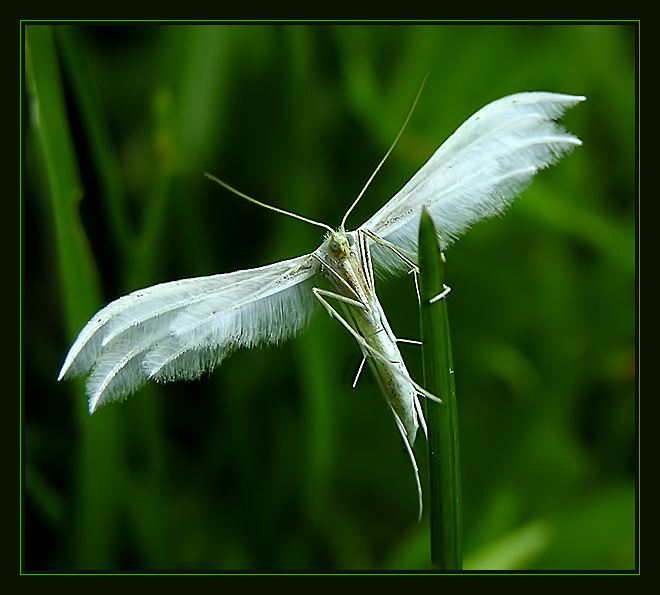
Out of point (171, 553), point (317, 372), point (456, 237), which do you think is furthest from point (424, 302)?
point (171, 553)

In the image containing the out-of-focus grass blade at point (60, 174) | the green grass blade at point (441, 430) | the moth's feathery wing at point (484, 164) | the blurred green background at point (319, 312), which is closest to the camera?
the green grass blade at point (441, 430)

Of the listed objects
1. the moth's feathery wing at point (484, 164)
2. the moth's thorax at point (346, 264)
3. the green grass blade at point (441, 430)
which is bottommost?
the green grass blade at point (441, 430)

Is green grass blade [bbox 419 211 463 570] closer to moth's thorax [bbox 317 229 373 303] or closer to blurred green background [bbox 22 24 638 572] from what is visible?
moth's thorax [bbox 317 229 373 303]

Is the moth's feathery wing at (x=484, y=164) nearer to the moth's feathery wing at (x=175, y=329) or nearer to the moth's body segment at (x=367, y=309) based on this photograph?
the moth's body segment at (x=367, y=309)

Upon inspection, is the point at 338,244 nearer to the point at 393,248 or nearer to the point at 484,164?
the point at 393,248

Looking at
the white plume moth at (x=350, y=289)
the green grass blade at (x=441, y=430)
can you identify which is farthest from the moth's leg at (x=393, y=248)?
the green grass blade at (x=441, y=430)

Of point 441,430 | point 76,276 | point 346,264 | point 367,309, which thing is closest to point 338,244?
point 346,264

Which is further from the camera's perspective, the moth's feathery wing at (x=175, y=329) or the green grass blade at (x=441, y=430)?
the moth's feathery wing at (x=175, y=329)
